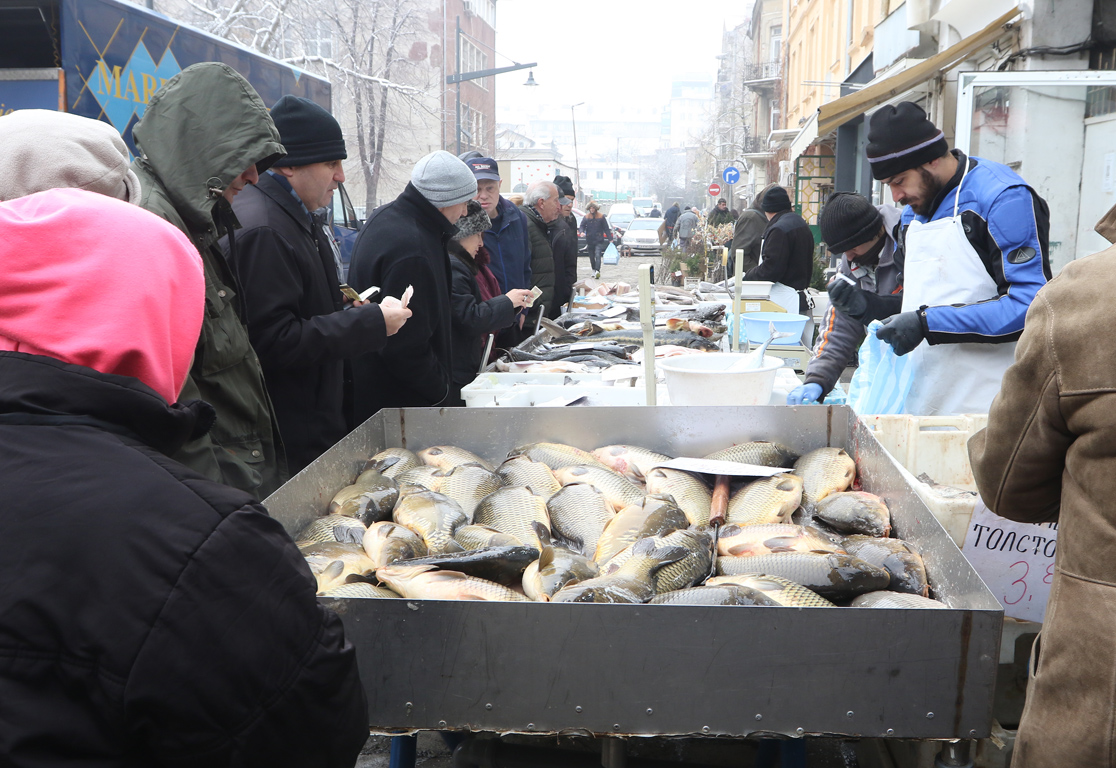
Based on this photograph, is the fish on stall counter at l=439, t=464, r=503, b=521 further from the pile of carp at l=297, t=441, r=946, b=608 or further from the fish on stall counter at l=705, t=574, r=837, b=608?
the fish on stall counter at l=705, t=574, r=837, b=608

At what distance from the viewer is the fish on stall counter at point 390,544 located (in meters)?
2.15

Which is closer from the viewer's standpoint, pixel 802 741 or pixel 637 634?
pixel 637 634

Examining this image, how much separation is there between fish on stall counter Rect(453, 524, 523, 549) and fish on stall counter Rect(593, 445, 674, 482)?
0.65 m

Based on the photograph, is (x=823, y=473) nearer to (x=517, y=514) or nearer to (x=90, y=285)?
(x=517, y=514)

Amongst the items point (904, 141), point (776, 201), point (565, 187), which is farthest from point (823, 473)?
point (565, 187)

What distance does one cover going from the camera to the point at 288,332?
3.09 metres

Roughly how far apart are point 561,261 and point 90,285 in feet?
26.4

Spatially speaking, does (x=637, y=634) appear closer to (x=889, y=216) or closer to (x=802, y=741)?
(x=802, y=741)

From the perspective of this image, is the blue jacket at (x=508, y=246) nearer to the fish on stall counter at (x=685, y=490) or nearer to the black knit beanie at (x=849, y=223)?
the black knit beanie at (x=849, y=223)

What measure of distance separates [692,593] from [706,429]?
4.09 ft

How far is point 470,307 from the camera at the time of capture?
15.6 ft

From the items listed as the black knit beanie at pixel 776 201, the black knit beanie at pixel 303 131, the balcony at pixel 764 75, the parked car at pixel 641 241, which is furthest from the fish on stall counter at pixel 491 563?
the balcony at pixel 764 75

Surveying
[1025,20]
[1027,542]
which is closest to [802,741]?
[1027,542]

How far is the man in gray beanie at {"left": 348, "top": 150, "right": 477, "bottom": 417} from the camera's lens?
3.98 m
